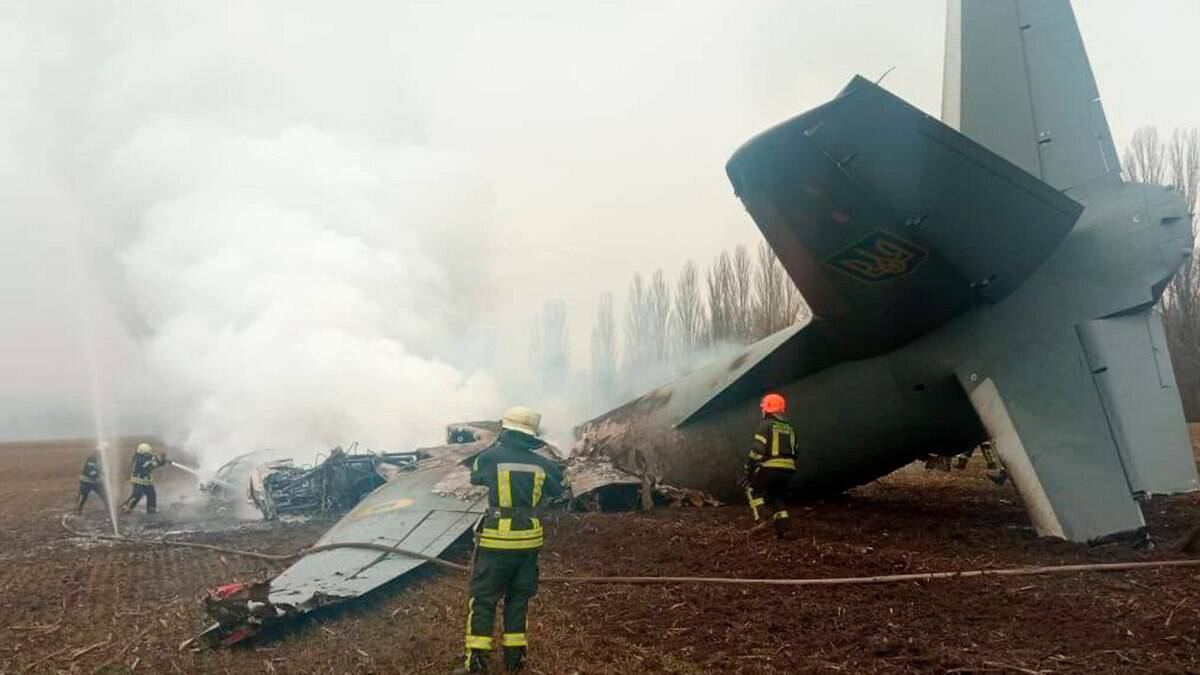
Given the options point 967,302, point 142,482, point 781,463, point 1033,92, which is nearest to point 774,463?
point 781,463

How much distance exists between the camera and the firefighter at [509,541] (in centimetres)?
543

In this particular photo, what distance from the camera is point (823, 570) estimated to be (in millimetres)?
7586

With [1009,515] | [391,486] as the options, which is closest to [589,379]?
[391,486]

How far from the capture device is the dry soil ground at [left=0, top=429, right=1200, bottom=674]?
17.4 ft

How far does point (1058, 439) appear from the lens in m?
7.88

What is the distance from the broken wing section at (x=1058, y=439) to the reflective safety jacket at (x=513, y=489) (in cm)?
480

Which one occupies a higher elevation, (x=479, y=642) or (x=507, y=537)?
(x=507, y=537)

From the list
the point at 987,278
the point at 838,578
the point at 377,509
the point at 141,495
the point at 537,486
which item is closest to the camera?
the point at 537,486

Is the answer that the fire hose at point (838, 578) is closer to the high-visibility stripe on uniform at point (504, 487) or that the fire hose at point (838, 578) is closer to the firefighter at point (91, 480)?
the high-visibility stripe on uniform at point (504, 487)

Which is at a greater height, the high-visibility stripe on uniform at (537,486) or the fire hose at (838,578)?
the high-visibility stripe on uniform at (537,486)

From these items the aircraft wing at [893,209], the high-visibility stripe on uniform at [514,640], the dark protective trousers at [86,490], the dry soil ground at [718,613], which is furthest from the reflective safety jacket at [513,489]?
the dark protective trousers at [86,490]

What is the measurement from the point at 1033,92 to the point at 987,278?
2855 millimetres

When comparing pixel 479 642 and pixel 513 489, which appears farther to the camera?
pixel 513 489

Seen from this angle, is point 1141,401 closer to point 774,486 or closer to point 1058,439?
point 1058,439
